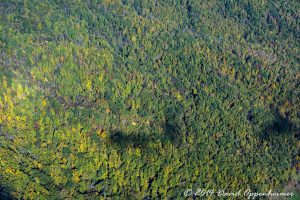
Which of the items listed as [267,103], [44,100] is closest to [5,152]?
[44,100]

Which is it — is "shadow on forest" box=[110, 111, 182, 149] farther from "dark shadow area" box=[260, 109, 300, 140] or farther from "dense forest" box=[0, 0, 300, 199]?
"dark shadow area" box=[260, 109, 300, 140]

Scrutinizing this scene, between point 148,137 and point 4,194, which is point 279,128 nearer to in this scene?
point 148,137

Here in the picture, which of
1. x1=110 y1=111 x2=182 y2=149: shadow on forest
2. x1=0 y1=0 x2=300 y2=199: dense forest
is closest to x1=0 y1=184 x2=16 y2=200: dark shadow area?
x1=0 y1=0 x2=300 y2=199: dense forest

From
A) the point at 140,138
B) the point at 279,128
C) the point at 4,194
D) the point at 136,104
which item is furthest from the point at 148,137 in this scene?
the point at 279,128

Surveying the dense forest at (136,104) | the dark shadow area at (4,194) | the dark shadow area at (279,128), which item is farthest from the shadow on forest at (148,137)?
the dark shadow area at (4,194)

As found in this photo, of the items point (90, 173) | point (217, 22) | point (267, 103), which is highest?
point (217, 22)

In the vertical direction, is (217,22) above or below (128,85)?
above

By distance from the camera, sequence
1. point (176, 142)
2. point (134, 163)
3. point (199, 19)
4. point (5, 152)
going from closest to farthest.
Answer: point (5, 152)
point (134, 163)
point (176, 142)
point (199, 19)

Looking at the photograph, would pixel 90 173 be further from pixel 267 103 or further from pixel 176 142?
pixel 267 103
